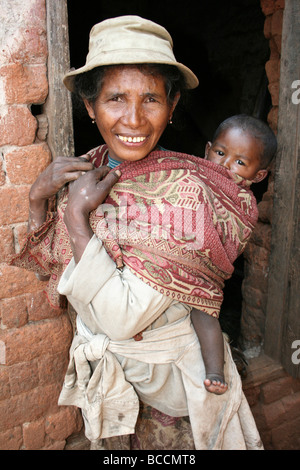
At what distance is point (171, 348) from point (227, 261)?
1.35ft

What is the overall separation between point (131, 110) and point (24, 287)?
109 centimetres

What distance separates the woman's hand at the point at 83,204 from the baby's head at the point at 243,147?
79cm

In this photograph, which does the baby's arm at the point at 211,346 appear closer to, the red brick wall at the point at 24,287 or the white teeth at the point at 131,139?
the white teeth at the point at 131,139

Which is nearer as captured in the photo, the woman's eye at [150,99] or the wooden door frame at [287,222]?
the woman's eye at [150,99]

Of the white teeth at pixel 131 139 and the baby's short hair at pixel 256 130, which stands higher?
the white teeth at pixel 131 139

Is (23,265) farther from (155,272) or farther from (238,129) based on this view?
(238,129)

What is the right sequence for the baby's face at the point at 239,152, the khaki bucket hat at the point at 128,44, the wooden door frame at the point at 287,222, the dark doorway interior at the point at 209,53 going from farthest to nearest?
1. the dark doorway interior at the point at 209,53
2. the wooden door frame at the point at 287,222
3. the baby's face at the point at 239,152
4. the khaki bucket hat at the point at 128,44

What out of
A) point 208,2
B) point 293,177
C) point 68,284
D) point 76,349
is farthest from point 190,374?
point 208,2

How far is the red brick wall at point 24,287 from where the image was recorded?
5.75ft

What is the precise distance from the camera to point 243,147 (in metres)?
1.99

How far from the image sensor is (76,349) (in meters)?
1.62

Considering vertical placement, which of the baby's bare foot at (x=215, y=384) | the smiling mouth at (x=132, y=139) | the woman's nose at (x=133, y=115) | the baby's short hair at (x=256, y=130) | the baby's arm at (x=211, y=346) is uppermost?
the woman's nose at (x=133, y=115)

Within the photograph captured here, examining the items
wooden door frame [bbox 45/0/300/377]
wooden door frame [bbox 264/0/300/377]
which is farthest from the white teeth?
wooden door frame [bbox 264/0/300/377]

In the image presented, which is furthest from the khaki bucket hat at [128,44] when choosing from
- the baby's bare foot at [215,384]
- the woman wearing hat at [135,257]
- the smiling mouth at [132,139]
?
the baby's bare foot at [215,384]
